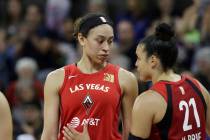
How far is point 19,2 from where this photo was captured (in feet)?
38.2

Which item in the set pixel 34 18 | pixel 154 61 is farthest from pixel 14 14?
pixel 154 61

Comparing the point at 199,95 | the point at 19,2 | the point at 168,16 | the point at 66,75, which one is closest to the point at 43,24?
the point at 19,2

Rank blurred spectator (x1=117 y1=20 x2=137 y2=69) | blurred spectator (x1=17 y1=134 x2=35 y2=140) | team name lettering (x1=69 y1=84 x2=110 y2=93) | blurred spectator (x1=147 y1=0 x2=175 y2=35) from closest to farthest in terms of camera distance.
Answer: team name lettering (x1=69 y1=84 x2=110 y2=93), blurred spectator (x1=17 y1=134 x2=35 y2=140), blurred spectator (x1=117 y1=20 x2=137 y2=69), blurred spectator (x1=147 y1=0 x2=175 y2=35)

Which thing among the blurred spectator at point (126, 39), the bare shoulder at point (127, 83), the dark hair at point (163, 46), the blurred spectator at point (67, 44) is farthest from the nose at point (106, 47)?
the blurred spectator at point (67, 44)

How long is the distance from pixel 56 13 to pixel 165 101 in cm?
671

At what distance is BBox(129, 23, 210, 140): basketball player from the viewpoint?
15.6 ft

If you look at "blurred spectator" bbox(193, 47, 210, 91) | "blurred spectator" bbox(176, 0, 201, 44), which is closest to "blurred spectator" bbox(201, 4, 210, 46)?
"blurred spectator" bbox(176, 0, 201, 44)

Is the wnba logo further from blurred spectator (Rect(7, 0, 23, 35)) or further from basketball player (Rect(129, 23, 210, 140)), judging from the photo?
blurred spectator (Rect(7, 0, 23, 35))

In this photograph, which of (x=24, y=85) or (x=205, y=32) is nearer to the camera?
(x=205, y=32)

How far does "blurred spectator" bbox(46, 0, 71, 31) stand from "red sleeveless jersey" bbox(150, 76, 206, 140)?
6.46 metres

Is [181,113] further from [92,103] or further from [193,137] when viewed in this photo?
[92,103]

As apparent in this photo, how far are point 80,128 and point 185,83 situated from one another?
95 cm

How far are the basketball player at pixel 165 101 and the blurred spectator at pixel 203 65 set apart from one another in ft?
11.3

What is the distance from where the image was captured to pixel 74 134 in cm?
513
